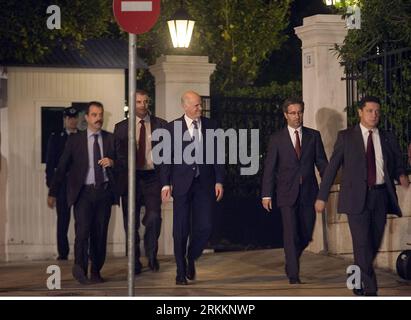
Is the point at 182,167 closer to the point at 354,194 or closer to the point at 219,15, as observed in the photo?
the point at 354,194

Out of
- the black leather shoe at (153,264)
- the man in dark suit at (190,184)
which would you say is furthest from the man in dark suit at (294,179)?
the black leather shoe at (153,264)

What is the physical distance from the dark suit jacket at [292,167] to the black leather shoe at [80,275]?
2135 mm

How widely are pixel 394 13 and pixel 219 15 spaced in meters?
11.5

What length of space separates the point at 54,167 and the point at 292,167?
222 inches

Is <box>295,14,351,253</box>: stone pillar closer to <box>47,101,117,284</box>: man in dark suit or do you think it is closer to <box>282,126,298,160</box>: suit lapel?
<box>282,126,298,160</box>: suit lapel

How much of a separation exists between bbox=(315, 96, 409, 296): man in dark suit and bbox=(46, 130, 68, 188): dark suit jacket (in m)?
6.50

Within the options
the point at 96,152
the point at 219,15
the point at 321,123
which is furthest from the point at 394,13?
the point at 219,15

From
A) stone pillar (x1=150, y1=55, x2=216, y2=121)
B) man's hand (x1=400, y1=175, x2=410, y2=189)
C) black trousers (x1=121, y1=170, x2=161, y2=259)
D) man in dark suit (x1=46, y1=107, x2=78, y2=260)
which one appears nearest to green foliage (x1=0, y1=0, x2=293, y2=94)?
stone pillar (x1=150, y1=55, x2=216, y2=121)

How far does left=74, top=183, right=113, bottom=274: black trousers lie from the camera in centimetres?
1692

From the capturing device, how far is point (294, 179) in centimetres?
1655

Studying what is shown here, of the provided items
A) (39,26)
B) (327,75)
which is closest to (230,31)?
(39,26)

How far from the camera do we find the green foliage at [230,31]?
28.6 meters

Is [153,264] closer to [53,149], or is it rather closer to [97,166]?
[97,166]

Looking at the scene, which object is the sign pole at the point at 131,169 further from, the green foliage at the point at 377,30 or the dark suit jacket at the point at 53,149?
the dark suit jacket at the point at 53,149
